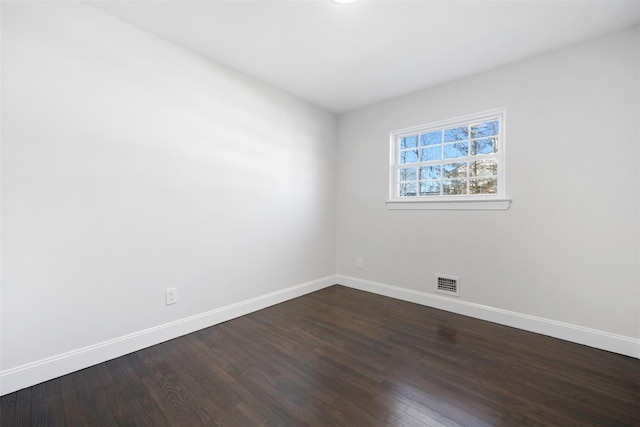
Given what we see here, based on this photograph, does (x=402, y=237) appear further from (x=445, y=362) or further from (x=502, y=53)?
(x=502, y=53)

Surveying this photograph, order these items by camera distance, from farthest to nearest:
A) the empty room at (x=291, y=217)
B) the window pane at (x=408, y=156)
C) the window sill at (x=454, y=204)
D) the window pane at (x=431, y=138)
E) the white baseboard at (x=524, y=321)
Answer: the window pane at (x=408, y=156)
the window pane at (x=431, y=138)
the window sill at (x=454, y=204)
the white baseboard at (x=524, y=321)
the empty room at (x=291, y=217)

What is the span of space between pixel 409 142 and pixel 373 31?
1495 millimetres

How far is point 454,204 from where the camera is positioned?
9.24ft

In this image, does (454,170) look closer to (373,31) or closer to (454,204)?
(454,204)

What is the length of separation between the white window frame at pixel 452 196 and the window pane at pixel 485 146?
0.15 feet

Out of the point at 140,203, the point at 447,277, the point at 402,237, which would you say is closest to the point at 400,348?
the point at 447,277

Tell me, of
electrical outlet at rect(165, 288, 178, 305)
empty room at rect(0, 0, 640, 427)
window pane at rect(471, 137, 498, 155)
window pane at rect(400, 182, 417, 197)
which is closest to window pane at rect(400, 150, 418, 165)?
empty room at rect(0, 0, 640, 427)

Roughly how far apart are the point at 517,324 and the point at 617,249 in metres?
0.96

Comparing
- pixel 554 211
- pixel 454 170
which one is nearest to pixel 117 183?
pixel 454 170

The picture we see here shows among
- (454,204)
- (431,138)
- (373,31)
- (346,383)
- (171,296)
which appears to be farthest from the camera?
(431,138)

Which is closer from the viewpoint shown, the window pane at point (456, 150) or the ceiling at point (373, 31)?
the ceiling at point (373, 31)

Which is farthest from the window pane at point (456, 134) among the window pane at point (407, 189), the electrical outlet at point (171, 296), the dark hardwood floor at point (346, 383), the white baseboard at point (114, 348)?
the electrical outlet at point (171, 296)

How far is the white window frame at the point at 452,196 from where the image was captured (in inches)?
101

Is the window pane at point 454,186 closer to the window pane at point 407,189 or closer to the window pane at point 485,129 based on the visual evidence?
the window pane at point 407,189
